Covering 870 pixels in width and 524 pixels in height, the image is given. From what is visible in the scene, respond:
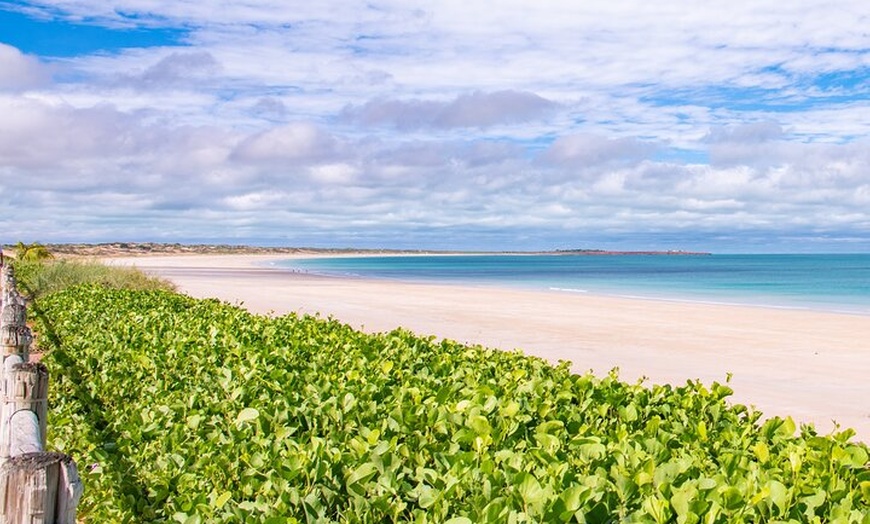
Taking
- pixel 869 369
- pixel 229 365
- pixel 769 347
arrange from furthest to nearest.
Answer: pixel 769 347, pixel 869 369, pixel 229 365

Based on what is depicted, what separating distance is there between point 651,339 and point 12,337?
14.7m

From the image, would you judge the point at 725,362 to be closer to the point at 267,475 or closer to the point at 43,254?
the point at 267,475

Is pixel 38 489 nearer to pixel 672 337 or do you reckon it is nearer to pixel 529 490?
pixel 529 490

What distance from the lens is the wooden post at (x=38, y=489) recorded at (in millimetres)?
2570

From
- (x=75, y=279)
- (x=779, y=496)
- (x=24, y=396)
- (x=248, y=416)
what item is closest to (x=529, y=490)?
(x=779, y=496)

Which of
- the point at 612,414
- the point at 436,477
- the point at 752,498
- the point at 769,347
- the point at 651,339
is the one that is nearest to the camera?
the point at 752,498

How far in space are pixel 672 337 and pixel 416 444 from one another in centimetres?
1636

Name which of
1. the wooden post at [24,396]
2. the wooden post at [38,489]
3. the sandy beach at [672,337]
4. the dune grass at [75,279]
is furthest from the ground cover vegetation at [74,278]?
the wooden post at [38,489]

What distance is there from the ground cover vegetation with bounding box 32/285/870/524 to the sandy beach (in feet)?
7.34

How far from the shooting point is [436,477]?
344 centimetres

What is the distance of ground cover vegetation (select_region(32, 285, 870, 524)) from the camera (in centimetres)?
316

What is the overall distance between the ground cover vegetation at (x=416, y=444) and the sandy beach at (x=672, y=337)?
7.34 ft

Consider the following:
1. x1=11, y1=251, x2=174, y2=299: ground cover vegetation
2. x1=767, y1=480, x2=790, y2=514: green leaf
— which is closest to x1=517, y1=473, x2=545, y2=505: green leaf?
x1=767, y1=480, x2=790, y2=514: green leaf

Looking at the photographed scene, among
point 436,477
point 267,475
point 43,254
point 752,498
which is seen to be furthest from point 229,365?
point 43,254
